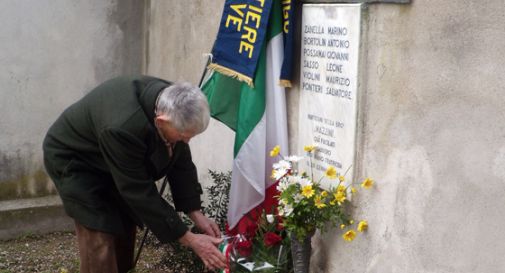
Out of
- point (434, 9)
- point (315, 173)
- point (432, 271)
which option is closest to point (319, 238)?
point (315, 173)

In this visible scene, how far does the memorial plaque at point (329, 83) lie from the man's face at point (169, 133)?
0.82 m

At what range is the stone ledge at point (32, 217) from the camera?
6.08 meters

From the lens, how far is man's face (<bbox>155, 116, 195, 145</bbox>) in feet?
10.7

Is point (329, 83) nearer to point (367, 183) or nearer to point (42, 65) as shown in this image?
point (367, 183)

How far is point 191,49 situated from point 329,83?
87.5 inches

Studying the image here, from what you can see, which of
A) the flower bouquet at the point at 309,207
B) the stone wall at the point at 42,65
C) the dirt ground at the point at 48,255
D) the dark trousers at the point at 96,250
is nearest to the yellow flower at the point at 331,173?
the flower bouquet at the point at 309,207

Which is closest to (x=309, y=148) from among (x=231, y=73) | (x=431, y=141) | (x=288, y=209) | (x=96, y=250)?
(x=288, y=209)

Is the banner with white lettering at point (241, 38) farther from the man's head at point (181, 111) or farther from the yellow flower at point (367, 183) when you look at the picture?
the yellow flower at point (367, 183)

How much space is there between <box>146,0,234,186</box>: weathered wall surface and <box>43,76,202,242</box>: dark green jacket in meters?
1.48

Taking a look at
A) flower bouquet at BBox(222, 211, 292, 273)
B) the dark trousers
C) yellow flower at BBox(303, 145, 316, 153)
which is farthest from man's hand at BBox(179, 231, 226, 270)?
yellow flower at BBox(303, 145, 316, 153)

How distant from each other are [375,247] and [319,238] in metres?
0.55

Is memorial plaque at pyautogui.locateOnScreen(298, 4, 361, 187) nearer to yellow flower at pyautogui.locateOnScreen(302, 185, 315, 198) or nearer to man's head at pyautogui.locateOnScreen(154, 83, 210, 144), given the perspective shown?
yellow flower at pyautogui.locateOnScreen(302, 185, 315, 198)

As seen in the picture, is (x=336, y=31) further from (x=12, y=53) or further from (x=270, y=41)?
(x=12, y=53)

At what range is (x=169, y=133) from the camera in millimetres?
3342
